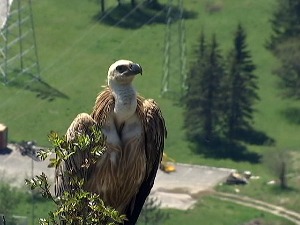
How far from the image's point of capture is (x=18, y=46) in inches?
3590

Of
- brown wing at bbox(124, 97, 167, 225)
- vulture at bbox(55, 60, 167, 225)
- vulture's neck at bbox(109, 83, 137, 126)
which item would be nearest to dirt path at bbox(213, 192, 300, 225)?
brown wing at bbox(124, 97, 167, 225)

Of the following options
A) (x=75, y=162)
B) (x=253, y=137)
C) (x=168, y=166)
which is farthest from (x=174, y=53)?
(x=75, y=162)

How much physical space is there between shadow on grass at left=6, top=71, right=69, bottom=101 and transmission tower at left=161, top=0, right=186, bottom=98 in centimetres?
615

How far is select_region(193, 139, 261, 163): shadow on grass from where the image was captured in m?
77.1

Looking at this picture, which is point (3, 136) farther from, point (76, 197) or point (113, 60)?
point (76, 197)

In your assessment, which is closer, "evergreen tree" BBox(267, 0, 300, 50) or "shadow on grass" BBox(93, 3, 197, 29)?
"evergreen tree" BBox(267, 0, 300, 50)

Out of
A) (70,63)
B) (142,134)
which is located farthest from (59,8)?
(142,134)

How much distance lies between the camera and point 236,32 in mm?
87938

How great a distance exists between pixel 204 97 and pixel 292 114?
195 inches

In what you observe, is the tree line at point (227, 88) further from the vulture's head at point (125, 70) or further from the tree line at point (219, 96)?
the vulture's head at point (125, 70)

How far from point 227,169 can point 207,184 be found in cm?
217

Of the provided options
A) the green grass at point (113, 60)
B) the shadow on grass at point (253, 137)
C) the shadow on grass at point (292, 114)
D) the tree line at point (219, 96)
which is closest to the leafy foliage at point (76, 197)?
the green grass at point (113, 60)

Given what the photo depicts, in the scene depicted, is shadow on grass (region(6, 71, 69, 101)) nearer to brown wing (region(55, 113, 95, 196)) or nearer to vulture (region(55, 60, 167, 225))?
vulture (region(55, 60, 167, 225))

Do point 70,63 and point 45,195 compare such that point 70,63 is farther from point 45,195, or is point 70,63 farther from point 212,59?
point 45,195
